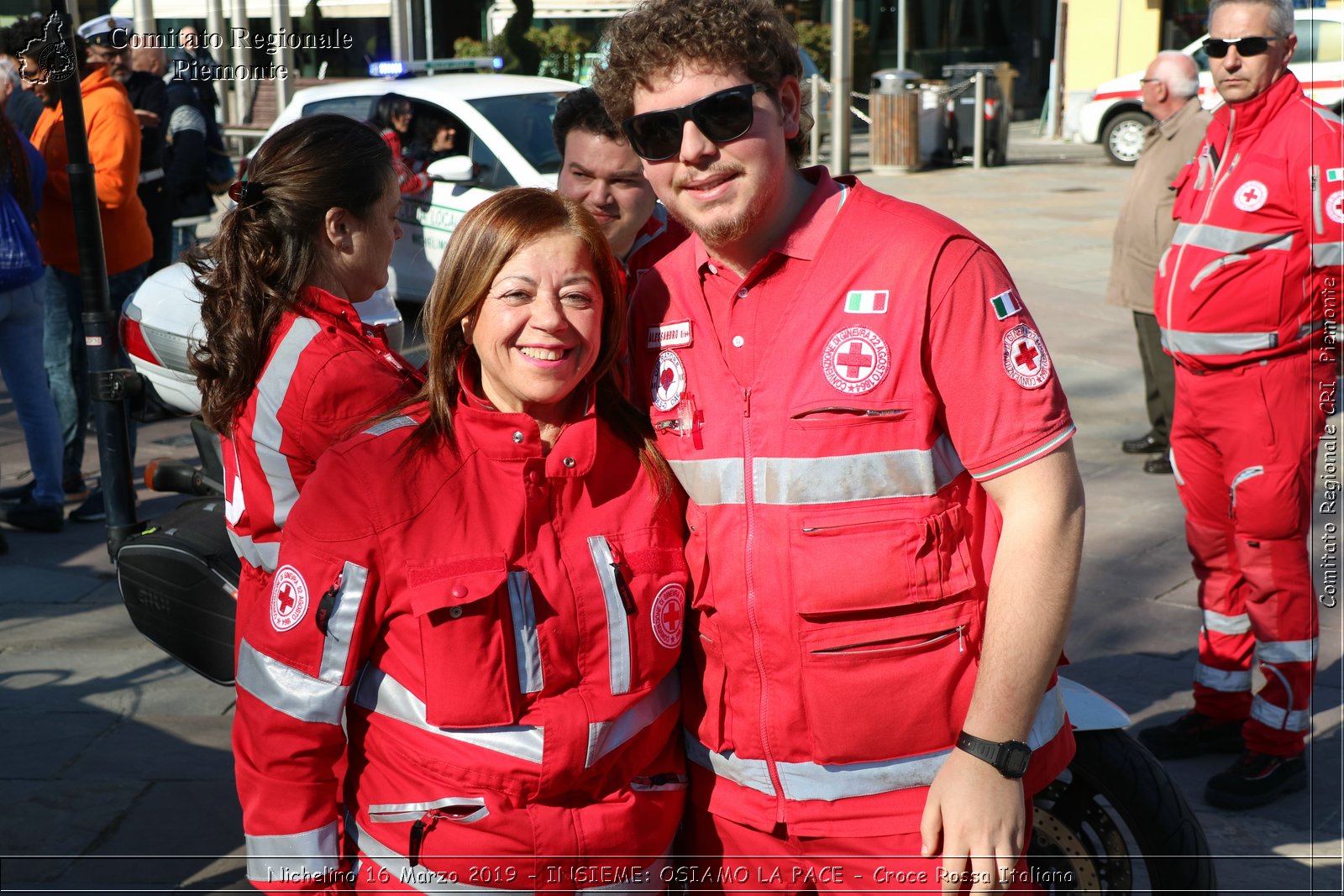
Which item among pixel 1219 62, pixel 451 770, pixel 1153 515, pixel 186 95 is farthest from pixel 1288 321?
pixel 186 95

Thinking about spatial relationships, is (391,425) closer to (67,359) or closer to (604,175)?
(604,175)

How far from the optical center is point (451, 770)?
1896 millimetres

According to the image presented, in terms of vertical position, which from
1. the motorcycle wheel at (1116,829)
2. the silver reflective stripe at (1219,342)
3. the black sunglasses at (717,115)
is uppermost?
the black sunglasses at (717,115)

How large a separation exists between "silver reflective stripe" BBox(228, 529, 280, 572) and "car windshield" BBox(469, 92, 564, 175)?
270 inches

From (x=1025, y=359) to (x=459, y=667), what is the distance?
36.6 inches

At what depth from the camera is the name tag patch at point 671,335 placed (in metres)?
2.10

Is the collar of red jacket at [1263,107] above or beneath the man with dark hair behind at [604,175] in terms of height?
above

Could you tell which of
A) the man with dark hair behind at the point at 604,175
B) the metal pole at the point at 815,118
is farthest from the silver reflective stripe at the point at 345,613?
the man with dark hair behind at the point at 604,175

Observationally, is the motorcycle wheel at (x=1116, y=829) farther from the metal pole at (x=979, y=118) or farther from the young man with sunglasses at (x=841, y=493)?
the metal pole at (x=979, y=118)

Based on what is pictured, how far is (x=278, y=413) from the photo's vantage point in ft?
8.27

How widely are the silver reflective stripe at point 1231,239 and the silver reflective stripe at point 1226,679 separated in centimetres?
130

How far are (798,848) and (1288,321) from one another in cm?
254

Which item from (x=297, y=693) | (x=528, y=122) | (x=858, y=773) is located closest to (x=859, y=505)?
(x=858, y=773)

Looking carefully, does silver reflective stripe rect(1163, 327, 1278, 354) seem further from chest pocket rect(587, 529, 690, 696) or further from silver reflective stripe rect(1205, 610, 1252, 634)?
chest pocket rect(587, 529, 690, 696)
